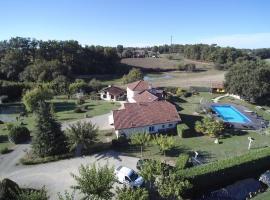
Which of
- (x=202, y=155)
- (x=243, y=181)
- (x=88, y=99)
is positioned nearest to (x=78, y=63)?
(x=88, y=99)

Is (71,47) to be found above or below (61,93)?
above

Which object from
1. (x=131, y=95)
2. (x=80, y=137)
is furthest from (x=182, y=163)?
(x=131, y=95)

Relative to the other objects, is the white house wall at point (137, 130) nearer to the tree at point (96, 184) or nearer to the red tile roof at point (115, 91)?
the tree at point (96, 184)

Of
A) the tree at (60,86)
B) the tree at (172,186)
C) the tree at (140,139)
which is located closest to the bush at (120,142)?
the tree at (140,139)

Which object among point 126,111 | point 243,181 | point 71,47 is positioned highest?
point 71,47

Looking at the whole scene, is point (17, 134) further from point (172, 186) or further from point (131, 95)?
point (131, 95)

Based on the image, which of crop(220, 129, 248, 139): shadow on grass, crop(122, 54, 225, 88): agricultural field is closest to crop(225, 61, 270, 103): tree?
crop(220, 129, 248, 139): shadow on grass

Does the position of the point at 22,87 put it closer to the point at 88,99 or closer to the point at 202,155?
the point at 88,99
